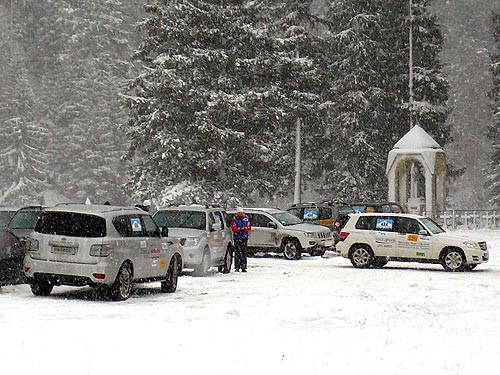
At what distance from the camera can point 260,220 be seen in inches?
1134

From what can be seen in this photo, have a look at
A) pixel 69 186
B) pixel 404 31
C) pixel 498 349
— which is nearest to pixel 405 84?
pixel 404 31

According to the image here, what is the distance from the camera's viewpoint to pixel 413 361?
32.5 ft

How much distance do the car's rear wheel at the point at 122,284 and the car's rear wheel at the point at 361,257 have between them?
32.3 feet

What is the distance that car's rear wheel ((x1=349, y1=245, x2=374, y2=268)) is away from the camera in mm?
24766

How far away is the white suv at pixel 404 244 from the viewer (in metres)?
23.8

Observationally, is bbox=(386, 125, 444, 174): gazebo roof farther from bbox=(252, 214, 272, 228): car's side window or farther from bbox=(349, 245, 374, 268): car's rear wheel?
bbox=(349, 245, 374, 268): car's rear wheel

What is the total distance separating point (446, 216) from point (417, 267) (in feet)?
60.9

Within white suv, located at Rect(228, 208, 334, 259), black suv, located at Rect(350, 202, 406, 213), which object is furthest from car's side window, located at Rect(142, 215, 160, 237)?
black suv, located at Rect(350, 202, 406, 213)

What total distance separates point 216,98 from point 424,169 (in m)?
12.1

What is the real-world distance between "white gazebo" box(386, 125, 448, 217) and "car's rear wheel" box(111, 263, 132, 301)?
29785 millimetres

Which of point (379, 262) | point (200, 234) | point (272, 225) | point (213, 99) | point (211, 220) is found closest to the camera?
point (200, 234)

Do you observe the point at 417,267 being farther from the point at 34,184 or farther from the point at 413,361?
the point at 34,184

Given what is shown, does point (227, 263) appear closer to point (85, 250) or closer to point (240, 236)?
point (240, 236)

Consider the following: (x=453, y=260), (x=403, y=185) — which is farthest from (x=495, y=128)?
(x=453, y=260)
